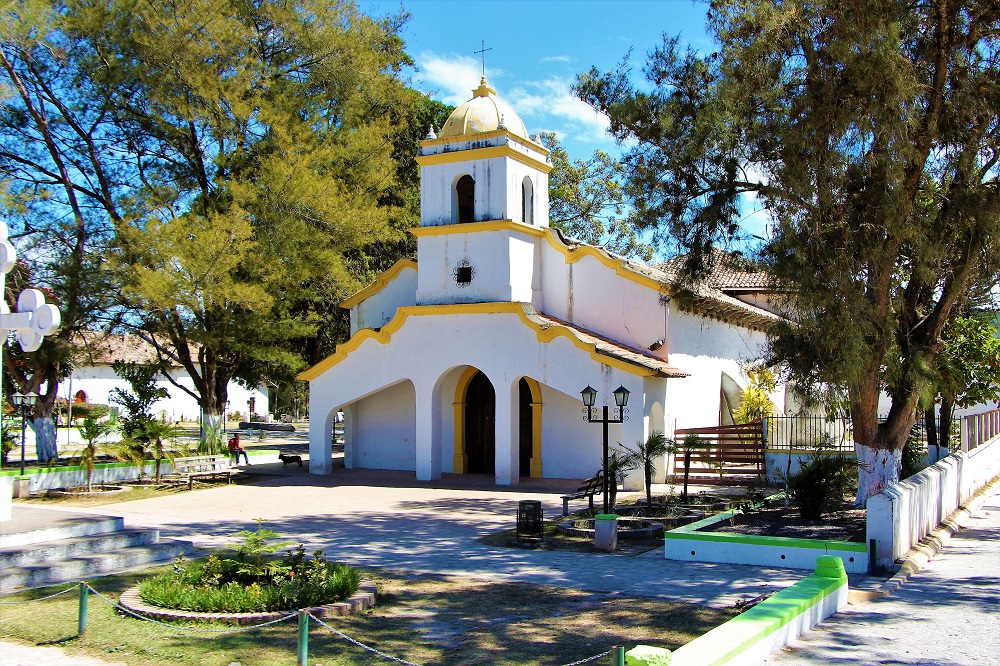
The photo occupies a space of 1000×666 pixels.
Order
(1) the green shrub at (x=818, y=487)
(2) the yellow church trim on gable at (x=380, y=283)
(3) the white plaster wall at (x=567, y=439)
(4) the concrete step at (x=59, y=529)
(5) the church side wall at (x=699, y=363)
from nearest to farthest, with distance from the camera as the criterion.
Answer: (4) the concrete step at (x=59, y=529)
(1) the green shrub at (x=818, y=487)
(3) the white plaster wall at (x=567, y=439)
(5) the church side wall at (x=699, y=363)
(2) the yellow church trim on gable at (x=380, y=283)

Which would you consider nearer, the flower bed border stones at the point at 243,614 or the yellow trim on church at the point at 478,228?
the flower bed border stones at the point at 243,614

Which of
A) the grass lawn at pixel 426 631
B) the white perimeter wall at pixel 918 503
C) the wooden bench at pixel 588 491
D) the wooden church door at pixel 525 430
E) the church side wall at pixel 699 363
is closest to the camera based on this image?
the grass lawn at pixel 426 631

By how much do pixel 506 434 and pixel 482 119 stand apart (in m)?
8.22

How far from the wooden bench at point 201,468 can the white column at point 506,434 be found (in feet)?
22.7

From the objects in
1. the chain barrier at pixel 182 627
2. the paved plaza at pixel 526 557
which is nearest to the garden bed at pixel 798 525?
the paved plaza at pixel 526 557

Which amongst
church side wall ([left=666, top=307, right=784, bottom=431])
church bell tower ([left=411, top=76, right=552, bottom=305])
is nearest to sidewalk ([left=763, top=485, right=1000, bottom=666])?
church side wall ([left=666, top=307, right=784, bottom=431])

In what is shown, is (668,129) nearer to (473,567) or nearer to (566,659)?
(473,567)

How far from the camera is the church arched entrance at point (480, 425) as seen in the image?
948 inches

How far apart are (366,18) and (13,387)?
1946 cm

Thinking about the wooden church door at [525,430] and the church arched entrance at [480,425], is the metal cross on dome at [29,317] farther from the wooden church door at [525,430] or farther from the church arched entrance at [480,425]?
the church arched entrance at [480,425]

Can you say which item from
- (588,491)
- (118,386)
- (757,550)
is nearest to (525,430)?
(588,491)

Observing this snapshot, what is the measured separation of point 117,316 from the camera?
23.7 metres

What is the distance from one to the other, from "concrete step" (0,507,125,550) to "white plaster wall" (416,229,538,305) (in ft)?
36.0

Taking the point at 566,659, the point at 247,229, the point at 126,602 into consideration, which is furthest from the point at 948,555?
the point at 247,229
